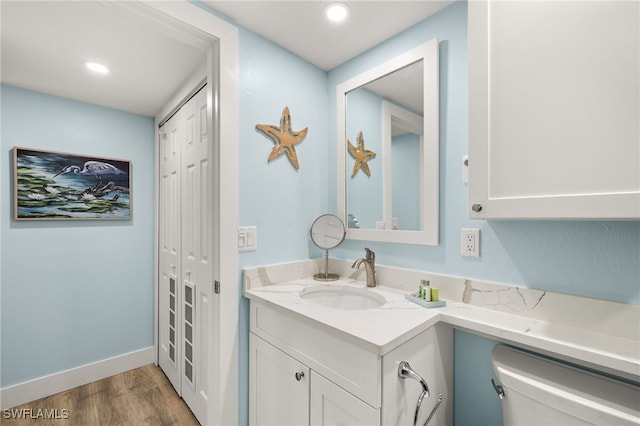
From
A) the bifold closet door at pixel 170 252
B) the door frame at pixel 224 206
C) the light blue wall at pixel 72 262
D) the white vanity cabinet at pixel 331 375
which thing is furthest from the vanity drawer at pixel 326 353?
the light blue wall at pixel 72 262

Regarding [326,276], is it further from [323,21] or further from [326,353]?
[323,21]

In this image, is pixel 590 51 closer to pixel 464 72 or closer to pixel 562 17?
pixel 562 17

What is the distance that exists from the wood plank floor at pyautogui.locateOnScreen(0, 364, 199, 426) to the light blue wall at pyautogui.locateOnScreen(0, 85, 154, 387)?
0.21m

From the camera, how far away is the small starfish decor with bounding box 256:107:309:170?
1.54 meters

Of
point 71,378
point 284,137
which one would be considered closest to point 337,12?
point 284,137

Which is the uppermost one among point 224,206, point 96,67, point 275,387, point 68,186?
point 96,67

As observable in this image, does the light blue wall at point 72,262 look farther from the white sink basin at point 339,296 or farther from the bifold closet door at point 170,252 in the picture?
the white sink basin at point 339,296

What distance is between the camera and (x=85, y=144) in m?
2.19

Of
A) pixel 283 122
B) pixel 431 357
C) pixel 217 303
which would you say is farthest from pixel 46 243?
pixel 431 357

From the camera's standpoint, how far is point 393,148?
1.53 m

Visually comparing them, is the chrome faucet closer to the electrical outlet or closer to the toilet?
the electrical outlet

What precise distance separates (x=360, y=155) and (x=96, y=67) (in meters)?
1.72

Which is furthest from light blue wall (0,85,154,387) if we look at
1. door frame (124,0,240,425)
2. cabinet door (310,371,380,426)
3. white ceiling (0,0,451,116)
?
cabinet door (310,371,380,426)

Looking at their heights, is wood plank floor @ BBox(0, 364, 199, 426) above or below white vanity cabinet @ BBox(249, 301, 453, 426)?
below
